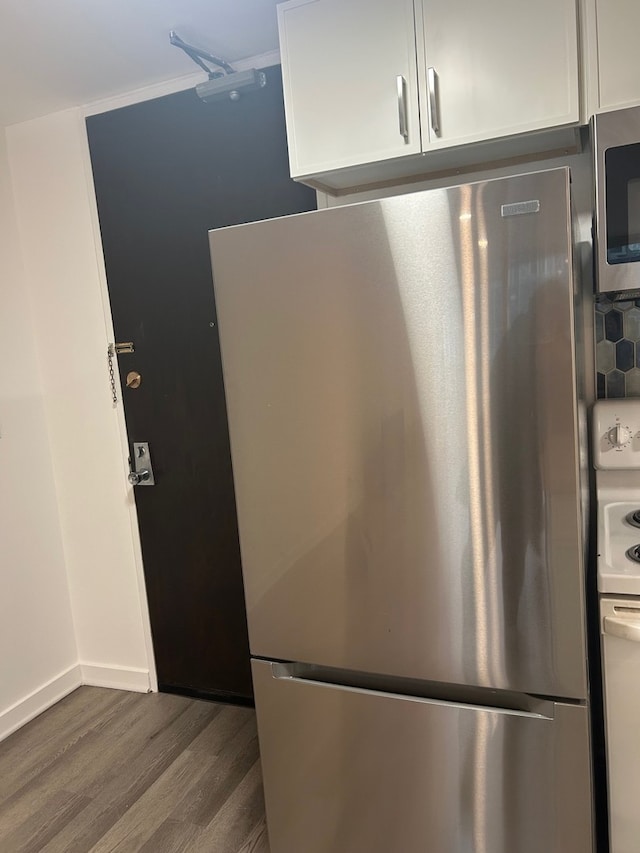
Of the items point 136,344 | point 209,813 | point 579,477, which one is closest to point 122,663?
point 209,813

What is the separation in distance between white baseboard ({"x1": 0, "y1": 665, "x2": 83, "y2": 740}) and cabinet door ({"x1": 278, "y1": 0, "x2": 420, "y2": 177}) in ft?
7.45

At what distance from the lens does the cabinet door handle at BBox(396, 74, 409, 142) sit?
5.02ft

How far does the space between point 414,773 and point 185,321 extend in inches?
64.7

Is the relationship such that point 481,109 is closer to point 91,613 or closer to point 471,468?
point 471,468

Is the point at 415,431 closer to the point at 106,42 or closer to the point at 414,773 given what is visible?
the point at 414,773

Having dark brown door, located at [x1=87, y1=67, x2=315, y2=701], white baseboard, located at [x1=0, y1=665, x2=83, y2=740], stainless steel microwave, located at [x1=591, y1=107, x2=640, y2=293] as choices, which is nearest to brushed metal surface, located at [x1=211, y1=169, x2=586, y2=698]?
stainless steel microwave, located at [x1=591, y1=107, x2=640, y2=293]

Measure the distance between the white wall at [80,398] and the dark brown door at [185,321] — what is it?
8cm

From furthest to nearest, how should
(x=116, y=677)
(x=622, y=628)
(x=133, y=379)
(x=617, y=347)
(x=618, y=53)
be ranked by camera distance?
1. (x=116, y=677)
2. (x=133, y=379)
3. (x=617, y=347)
4. (x=618, y=53)
5. (x=622, y=628)

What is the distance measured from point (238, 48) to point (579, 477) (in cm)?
169

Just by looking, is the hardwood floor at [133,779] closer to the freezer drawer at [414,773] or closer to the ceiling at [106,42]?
the freezer drawer at [414,773]

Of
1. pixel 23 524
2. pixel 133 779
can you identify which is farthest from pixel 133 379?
pixel 133 779

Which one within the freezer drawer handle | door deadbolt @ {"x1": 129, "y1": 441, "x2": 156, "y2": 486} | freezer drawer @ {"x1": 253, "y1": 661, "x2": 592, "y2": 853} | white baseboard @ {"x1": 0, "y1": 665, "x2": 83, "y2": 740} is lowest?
white baseboard @ {"x1": 0, "y1": 665, "x2": 83, "y2": 740}

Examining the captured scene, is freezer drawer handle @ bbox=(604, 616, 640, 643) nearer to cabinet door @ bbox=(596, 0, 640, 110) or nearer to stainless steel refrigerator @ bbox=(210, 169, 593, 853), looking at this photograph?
stainless steel refrigerator @ bbox=(210, 169, 593, 853)

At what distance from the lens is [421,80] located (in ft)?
5.03
